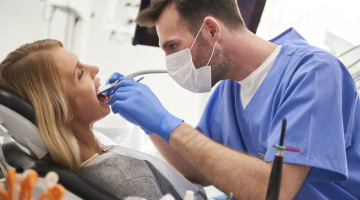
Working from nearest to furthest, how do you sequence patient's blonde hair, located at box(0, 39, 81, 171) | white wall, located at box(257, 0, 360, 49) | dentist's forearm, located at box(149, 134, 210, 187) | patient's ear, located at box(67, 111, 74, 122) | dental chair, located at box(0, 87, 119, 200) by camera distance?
dental chair, located at box(0, 87, 119, 200)
patient's blonde hair, located at box(0, 39, 81, 171)
patient's ear, located at box(67, 111, 74, 122)
dentist's forearm, located at box(149, 134, 210, 187)
white wall, located at box(257, 0, 360, 49)

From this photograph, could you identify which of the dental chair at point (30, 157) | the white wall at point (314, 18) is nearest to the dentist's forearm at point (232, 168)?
the dental chair at point (30, 157)

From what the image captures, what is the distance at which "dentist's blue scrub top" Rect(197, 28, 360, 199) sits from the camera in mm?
995

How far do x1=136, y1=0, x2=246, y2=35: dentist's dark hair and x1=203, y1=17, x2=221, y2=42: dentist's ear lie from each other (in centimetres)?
4

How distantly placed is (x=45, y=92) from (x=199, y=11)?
0.84 meters

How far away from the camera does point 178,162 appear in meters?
1.65

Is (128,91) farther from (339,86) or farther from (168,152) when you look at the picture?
(339,86)

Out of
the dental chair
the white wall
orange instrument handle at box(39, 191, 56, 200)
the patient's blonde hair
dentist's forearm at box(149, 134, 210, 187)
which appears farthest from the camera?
the white wall

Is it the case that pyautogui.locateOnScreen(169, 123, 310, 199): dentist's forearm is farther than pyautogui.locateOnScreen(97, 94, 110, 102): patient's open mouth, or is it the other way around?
pyautogui.locateOnScreen(97, 94, 110, 102): patient's open mouth

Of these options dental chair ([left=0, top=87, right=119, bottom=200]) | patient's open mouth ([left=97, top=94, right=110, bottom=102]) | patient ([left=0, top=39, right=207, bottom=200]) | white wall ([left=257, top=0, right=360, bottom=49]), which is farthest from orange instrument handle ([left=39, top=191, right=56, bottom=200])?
white wall ([left=257, top=0, right=360, bottom=49])

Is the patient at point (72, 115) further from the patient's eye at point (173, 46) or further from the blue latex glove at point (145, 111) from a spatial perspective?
the patient's eye at point (173, 46)

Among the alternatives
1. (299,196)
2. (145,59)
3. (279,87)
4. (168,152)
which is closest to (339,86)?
(279,87)

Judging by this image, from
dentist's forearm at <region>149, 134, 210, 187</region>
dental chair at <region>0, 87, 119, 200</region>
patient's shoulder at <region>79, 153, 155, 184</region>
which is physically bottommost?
dentist's forearm at <region>149, 134, 210, 187</region>

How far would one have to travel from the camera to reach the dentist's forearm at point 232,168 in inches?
38.7

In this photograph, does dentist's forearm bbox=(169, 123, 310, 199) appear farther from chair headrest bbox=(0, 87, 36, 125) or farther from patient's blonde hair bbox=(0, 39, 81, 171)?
chair headrest bbox=(0, 87, 36, 125)
